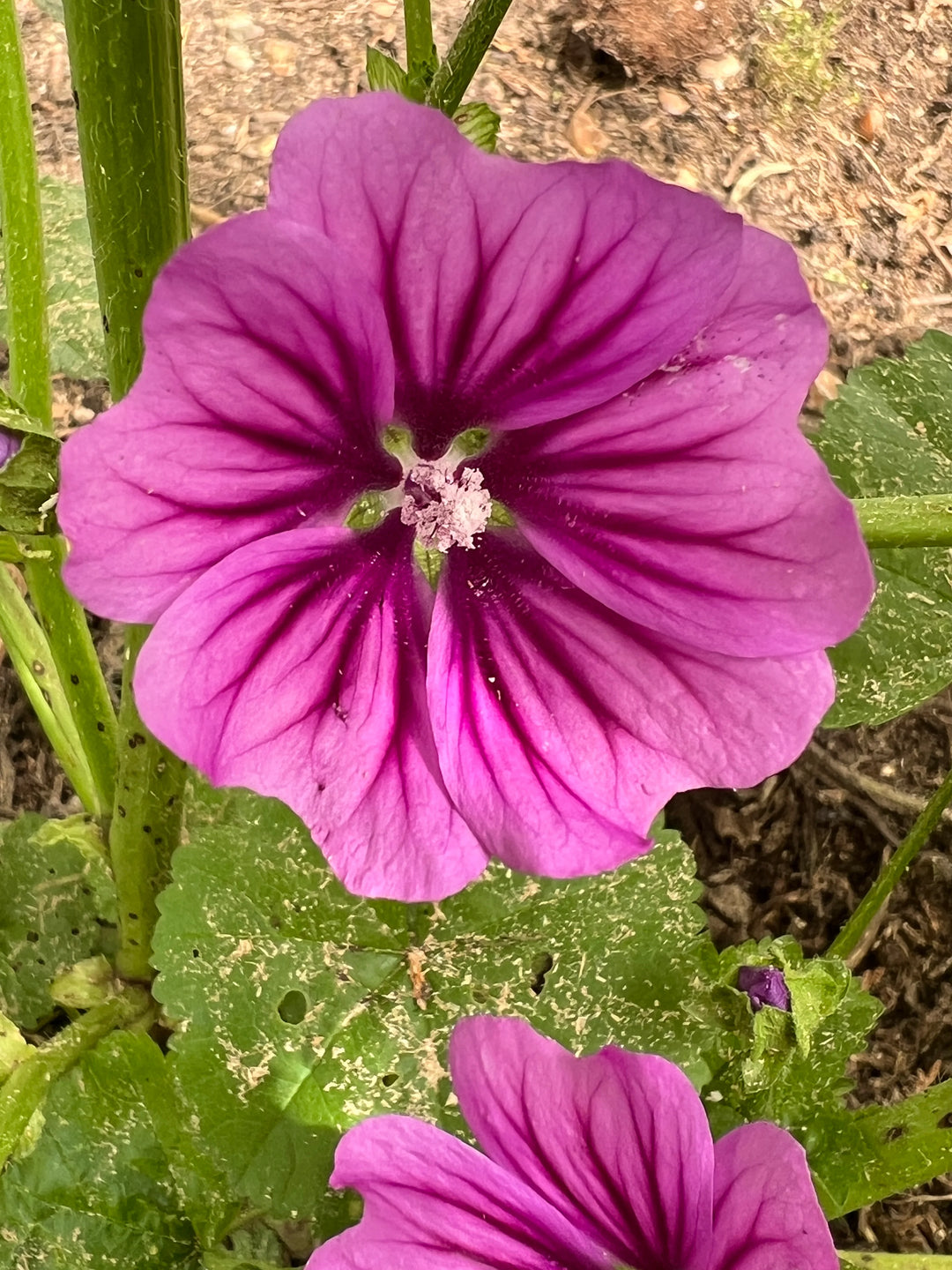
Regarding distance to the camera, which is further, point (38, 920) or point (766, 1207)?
point (38, 920)

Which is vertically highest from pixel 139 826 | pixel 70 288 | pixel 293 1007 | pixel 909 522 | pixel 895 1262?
pixel 909 522

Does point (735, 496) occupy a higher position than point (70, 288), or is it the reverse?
point (735, 496)

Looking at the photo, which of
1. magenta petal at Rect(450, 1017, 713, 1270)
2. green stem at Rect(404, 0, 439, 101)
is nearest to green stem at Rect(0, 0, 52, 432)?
green stem at Rect(404, 0, 439, 101)

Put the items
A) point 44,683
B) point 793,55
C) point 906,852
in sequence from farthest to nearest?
1. point 793,55
2. point 44,683
3. point 906,852

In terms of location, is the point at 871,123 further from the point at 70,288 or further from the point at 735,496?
the point at 735,496

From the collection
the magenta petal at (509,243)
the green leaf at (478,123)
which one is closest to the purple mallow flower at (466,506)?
the magenta petal at (509,243)

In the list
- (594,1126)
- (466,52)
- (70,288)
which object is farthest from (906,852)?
(70,288)

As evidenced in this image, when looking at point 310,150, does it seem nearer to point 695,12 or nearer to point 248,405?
point 248,405

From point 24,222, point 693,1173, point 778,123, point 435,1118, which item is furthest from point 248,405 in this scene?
point 778,123
